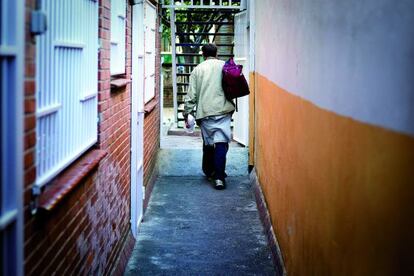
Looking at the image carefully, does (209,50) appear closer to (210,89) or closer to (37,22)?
(210,89)

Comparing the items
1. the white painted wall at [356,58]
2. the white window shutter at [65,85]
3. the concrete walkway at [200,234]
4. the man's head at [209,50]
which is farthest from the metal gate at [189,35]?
the white window shutter at [65,85]

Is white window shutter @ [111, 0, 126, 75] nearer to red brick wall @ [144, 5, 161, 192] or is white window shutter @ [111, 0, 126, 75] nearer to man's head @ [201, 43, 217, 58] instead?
red brick wall @ [144, 5, 161, 192]

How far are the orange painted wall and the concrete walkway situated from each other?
0.58 meters

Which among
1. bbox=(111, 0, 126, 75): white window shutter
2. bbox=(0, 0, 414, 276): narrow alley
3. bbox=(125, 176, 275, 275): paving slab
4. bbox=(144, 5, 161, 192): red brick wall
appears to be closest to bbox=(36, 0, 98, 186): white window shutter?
bbox=(0, 0, 414, 276): narrow alley

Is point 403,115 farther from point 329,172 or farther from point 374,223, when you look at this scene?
point 329,172

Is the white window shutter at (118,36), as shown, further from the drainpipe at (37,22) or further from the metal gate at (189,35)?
the metal gate at (189,35)

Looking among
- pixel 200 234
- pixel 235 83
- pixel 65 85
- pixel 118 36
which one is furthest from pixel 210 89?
pixel 65 85

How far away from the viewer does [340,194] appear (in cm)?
316

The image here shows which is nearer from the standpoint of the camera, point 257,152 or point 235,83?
point 257,152

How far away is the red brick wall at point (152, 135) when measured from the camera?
25.8 feet

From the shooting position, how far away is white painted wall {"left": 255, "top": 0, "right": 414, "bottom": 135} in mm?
2303

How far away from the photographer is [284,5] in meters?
5.62

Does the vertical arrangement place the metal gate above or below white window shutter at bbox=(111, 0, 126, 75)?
above

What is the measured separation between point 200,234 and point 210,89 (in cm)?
266
